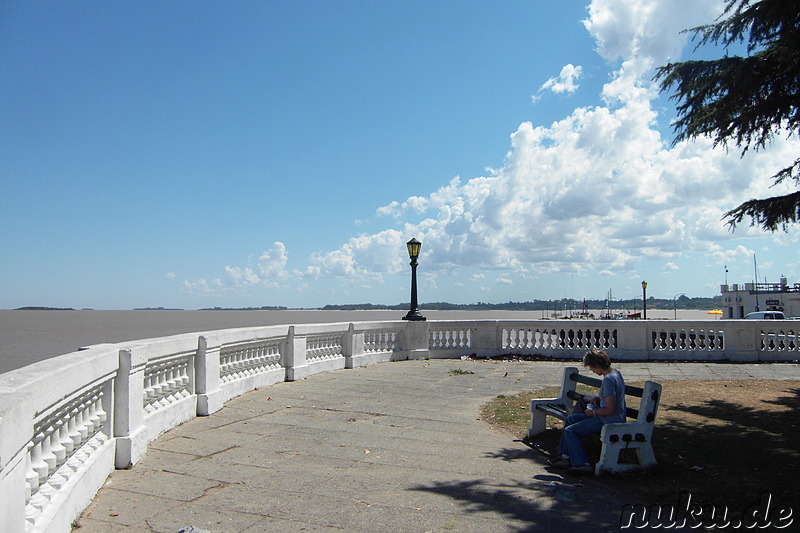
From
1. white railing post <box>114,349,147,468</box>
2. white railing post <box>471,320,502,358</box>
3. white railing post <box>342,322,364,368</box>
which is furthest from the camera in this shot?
white railing post <box>471,320,502,358</box>

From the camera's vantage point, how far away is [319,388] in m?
11.6

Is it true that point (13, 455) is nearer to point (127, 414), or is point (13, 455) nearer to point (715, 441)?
point (127, 414)

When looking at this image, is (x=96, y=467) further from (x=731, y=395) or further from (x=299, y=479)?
(x=731, y=395)

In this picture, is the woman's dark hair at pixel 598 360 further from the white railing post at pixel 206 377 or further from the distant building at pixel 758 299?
the distant building at pixel 758 299

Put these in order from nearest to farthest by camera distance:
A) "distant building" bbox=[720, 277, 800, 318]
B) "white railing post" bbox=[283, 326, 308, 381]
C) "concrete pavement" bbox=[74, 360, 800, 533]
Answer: "concrete pavement" bbox=[74, 360, 800, 533]
"white railing post" bbox=[283, 326, 308, 381]
"distant building" bbox=[720, 277, 800, 318]

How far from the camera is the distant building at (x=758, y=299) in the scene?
6366 centimetres

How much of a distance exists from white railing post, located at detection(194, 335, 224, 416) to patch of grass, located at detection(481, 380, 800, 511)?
3997 millimetres

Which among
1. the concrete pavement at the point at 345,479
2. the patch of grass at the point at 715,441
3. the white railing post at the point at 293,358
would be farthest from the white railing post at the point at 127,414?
the white railing post at the point at 293,358

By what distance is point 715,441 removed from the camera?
7.60m

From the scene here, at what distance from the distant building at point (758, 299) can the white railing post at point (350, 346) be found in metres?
59.3

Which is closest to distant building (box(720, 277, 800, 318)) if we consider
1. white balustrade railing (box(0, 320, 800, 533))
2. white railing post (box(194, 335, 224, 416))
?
white balustrade railing (box(0, 320, 800, 533))

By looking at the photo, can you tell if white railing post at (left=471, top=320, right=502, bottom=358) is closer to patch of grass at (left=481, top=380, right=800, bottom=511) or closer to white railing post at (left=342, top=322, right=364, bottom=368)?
white railing post at (left=342, top=322, right=364, bottom=368)

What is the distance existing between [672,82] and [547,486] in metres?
8.19

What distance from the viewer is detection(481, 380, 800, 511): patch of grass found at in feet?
19.0
